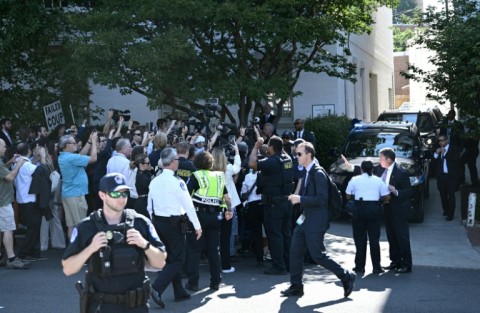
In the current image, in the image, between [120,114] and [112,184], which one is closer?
[112,184]

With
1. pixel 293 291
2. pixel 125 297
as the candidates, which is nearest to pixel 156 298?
pixel 293 291

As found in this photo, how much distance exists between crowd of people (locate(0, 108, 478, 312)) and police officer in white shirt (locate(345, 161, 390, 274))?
1cm

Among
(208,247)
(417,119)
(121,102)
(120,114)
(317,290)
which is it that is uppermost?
(121,102)

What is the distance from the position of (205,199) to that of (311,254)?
153 cm

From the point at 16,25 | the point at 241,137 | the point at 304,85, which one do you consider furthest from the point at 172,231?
the point at 304,85

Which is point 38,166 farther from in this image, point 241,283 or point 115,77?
point 115,77

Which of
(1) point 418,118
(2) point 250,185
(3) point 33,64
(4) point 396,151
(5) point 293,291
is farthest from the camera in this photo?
(1) point 418,118

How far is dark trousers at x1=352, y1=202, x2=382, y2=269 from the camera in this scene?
12.1 metres

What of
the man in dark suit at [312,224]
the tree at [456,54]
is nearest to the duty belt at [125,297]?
the man in dark suit at [312,224]

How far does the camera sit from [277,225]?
1206cm

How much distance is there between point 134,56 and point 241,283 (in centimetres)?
814

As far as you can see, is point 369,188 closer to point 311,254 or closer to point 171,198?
point 311,254

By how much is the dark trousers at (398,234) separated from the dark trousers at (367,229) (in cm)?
27

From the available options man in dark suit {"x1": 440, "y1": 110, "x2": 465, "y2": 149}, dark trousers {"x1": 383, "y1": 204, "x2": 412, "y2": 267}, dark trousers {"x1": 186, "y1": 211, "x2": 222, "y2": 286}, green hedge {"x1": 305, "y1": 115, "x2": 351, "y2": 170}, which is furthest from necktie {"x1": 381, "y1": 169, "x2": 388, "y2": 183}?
green hedge {"x1": 305, "y1": 115, "x2": 351, "y2": 170}
